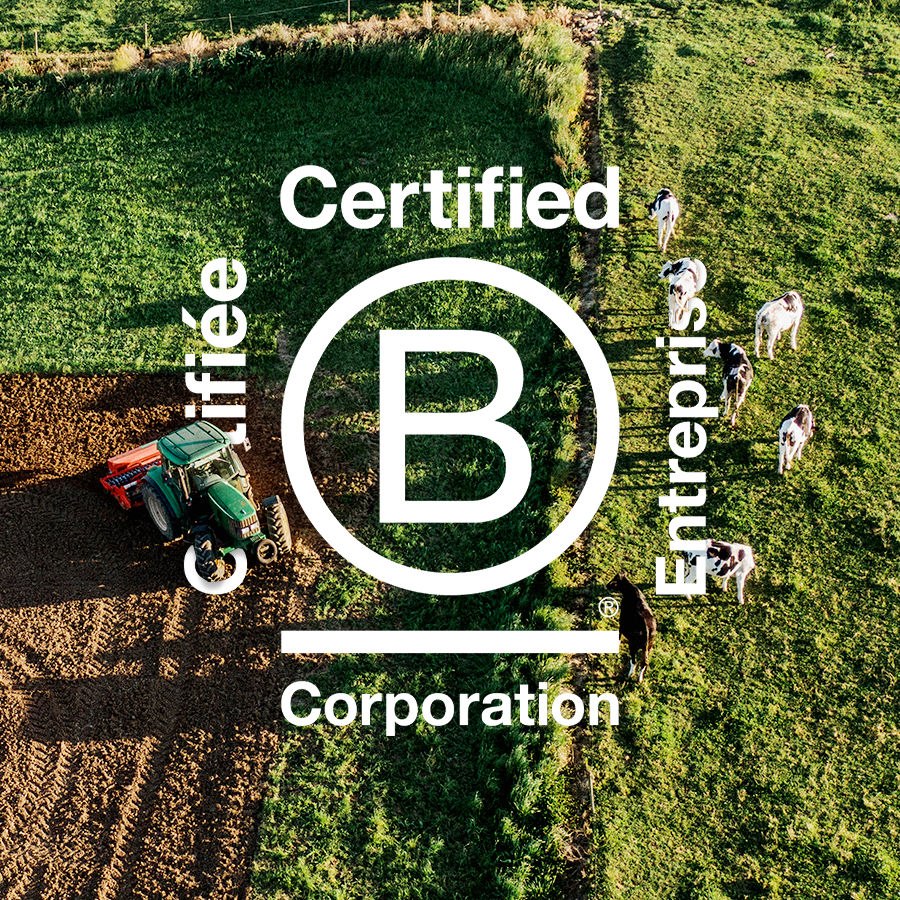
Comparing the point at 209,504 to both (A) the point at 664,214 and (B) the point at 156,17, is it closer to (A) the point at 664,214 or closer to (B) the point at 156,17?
(A) the point at 664,214

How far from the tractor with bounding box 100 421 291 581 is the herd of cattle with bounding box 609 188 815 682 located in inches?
251

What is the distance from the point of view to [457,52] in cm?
3056

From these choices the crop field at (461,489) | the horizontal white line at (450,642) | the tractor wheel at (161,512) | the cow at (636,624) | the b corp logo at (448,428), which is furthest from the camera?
the b corp logo at (448,428)

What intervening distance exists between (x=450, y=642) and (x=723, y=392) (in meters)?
8.42

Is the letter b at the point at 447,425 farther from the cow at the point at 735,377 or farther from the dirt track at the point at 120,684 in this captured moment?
the cow at the point at 735,377

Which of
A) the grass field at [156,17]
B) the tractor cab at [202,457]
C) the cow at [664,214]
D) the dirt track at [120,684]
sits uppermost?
the grass field at [156,17]

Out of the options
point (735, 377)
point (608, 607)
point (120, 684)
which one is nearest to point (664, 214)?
point (735, 377)

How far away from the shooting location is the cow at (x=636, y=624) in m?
15.9

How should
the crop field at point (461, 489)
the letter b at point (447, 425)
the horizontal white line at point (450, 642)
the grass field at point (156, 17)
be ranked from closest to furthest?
the crop field at point (461, 489)
the horizontal white line at point (450, 642)
the letter b at point (447, 425)
the grass field at point (156, 17)

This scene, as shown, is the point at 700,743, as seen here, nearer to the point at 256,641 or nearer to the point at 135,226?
the point at 256,641

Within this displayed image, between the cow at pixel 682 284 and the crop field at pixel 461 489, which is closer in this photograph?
the crop field at pixel 461 489

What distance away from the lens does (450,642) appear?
55.8 feet

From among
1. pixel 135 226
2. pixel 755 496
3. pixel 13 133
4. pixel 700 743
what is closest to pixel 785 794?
pixel 700 743

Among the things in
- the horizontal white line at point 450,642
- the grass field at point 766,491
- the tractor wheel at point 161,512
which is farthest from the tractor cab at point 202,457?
the grass field at point 766,491
